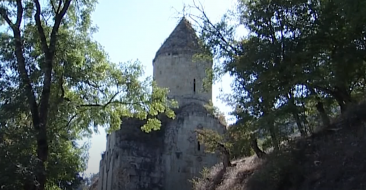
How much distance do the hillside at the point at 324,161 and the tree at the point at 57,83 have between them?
4120 millimetres

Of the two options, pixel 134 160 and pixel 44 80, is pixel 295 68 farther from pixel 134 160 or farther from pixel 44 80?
pixel 134 160

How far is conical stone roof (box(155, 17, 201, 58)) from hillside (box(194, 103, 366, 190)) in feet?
37.9

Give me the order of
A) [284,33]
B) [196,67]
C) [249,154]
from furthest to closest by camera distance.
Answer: [196,67] → [249,154] → [284,33]

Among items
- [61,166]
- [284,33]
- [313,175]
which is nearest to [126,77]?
[61,166]

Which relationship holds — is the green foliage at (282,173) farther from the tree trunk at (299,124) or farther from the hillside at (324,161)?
the tree trunk at (299,124)

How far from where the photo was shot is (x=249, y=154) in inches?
699

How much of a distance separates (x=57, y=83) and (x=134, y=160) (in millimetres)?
8700

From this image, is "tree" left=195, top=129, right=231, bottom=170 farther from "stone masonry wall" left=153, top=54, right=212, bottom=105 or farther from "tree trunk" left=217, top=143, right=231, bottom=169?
"stone masonry wall" left=153, top=54, right=212, bottom=105

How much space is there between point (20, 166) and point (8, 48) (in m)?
3.71

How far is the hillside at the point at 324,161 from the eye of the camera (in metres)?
8.38

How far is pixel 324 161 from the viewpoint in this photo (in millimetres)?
9367

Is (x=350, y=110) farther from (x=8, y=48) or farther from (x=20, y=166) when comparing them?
(x=8, y=48)

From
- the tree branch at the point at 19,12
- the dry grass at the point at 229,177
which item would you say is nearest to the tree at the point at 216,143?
the dry grass at the point at 229,177

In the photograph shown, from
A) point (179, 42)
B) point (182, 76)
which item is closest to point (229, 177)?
point (182, 76)
